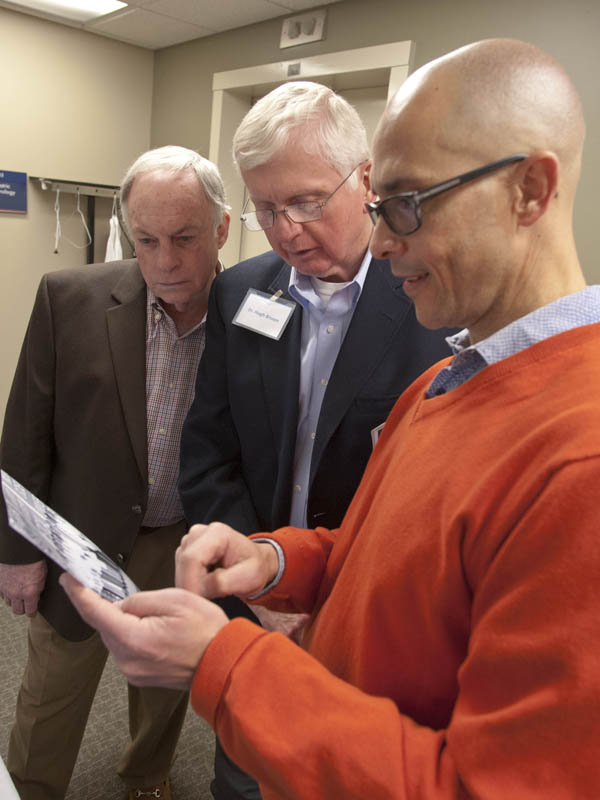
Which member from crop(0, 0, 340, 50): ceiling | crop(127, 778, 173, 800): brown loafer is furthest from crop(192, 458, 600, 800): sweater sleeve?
crop(0, 0, 340, 50): ceiling

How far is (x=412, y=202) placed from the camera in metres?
0.70

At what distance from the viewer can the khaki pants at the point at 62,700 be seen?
5.52 feet

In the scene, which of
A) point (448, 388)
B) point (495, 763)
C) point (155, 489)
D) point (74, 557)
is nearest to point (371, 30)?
point (155, 489)

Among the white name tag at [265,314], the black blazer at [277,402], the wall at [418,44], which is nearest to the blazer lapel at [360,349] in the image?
the black blazer at [277,402]

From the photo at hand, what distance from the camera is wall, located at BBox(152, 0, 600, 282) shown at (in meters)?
2.42

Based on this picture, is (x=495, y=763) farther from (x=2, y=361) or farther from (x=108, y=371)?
(x=2, y=361)

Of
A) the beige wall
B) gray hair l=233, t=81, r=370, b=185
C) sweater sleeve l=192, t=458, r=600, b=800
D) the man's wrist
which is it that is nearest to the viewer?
sweater sleeve l=192, t=458, r=600, b=800

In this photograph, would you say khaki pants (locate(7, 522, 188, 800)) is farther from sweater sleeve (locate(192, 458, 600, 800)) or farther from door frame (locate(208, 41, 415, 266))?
door frame (locate(208, 41, 415, 266))

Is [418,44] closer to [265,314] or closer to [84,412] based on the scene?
[265,314]

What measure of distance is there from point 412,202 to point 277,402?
731mm

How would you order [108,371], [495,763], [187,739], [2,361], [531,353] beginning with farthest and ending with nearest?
[2,361], [187,739], [108,371], [531,353], [495,763]

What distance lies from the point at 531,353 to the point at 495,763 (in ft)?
1.30

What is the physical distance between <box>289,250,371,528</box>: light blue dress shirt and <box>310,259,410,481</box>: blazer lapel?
5 cm

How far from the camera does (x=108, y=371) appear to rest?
1.59m
